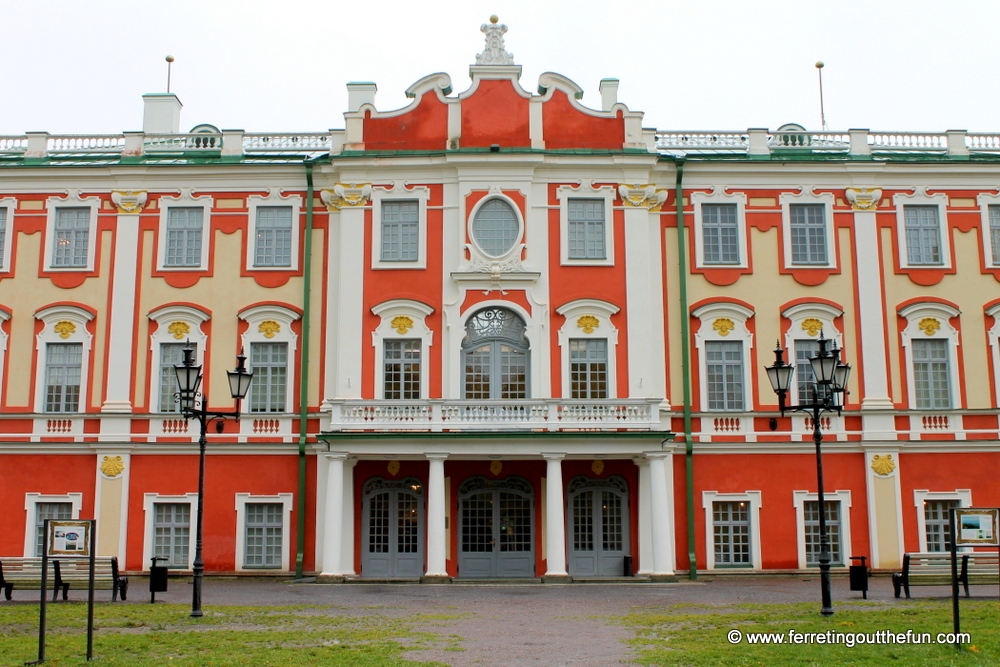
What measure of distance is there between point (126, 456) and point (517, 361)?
36.1ft

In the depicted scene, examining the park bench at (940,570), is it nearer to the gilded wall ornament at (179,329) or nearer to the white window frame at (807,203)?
the white window frame at (807,203)

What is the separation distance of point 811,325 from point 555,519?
947 centimetres

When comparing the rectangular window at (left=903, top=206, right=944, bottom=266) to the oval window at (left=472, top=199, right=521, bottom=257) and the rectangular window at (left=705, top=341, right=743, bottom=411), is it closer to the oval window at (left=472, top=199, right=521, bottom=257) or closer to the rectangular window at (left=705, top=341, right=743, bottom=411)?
the rectangular window at (left=705, top=341, right=743, bottom=411)

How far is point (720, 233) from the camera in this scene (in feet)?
100

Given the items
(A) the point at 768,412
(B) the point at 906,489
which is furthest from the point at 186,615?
(B) the point at 906,489

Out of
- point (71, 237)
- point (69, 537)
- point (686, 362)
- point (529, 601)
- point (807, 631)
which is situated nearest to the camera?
point (69, 537)

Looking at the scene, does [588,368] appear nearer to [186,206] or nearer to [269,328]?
[269,328]

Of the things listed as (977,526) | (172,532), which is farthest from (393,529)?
(977,526)

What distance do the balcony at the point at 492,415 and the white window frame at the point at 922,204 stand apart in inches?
351

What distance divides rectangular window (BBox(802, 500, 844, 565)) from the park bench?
671 centimetres

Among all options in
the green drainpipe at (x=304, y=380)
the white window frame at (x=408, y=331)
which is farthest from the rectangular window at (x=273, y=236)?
the white window frame at (x=408, y=331)

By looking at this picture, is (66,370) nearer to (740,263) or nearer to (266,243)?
(266,243)

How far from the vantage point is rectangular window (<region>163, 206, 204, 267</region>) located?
30484 millimetres

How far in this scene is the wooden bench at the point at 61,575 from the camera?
68.6 ft
